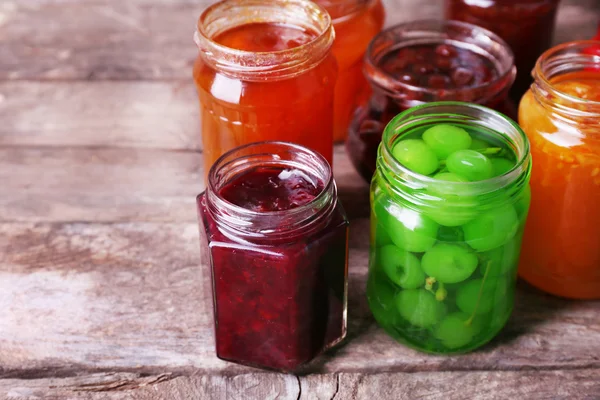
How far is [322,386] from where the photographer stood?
3.85 ft

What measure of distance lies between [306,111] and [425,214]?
0.28 meters

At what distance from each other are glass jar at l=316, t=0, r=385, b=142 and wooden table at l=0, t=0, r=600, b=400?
0.09 metres

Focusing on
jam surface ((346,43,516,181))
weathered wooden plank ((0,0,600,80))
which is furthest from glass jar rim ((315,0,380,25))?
weathered wooden plank ((0,0,600,80))

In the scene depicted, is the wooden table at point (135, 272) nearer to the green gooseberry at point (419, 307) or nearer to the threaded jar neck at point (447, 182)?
the green gooseberry at point (419, 307)

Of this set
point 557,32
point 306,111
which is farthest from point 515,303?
point 557,32

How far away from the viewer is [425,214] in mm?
1105

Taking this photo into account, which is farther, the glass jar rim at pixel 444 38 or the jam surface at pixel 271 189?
the glass jar rim at pixel 444 38

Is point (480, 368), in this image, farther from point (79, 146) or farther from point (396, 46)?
point (79, 146)

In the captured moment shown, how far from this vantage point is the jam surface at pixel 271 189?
1122 mm

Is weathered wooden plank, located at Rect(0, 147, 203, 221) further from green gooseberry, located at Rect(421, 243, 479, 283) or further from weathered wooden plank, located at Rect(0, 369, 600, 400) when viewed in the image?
green gooseberry, located at Rect(421, 243, 479, 283)

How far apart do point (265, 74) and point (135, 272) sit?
412mm

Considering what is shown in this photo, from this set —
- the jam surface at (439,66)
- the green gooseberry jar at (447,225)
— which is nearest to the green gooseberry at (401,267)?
the green gooseberry jar at (447,225)

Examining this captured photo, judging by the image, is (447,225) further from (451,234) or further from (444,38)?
(444,38)

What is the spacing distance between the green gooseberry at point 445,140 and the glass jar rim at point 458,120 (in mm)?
45
